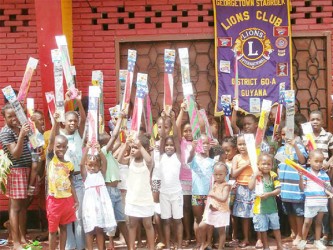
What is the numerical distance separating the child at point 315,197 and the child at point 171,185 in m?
1.40

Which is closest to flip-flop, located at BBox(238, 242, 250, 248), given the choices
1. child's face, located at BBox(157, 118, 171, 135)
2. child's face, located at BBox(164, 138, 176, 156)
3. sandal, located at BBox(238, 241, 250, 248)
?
sandal, located at BBox(238, 241, 250, 248)

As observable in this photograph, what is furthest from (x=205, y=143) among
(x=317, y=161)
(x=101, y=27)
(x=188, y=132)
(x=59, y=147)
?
(x=101, y=27)

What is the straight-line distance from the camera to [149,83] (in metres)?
8.94

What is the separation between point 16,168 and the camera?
24.7 feet

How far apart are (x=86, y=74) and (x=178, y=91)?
1.30m

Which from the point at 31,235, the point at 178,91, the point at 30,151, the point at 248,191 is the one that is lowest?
the point at 31,235

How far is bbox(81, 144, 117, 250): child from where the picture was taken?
6855 mm

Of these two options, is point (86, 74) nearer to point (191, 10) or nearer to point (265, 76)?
point (191, 10)

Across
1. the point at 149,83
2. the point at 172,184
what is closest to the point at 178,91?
the point at 149,83

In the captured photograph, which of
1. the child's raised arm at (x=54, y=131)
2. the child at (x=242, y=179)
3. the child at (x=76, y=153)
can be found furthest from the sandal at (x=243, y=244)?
the child's raised arm at (x=54, y=131)

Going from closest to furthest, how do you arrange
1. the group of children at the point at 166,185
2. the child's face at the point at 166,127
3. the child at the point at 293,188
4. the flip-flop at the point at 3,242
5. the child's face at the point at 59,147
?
the child's face at the point at 59,147, the group of children at the point at 166,185, the child's face at the point at 166,127, the child at the point at 293,188, the flip-flop at the point at 3,242

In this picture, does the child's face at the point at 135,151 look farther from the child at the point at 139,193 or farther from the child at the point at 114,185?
the child at the point at 114,185

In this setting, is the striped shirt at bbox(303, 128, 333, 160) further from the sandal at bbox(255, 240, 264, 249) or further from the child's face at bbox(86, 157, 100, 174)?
the child's face at bbox(86, 157, 100, 174)

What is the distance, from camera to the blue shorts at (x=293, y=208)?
25.0 feet
